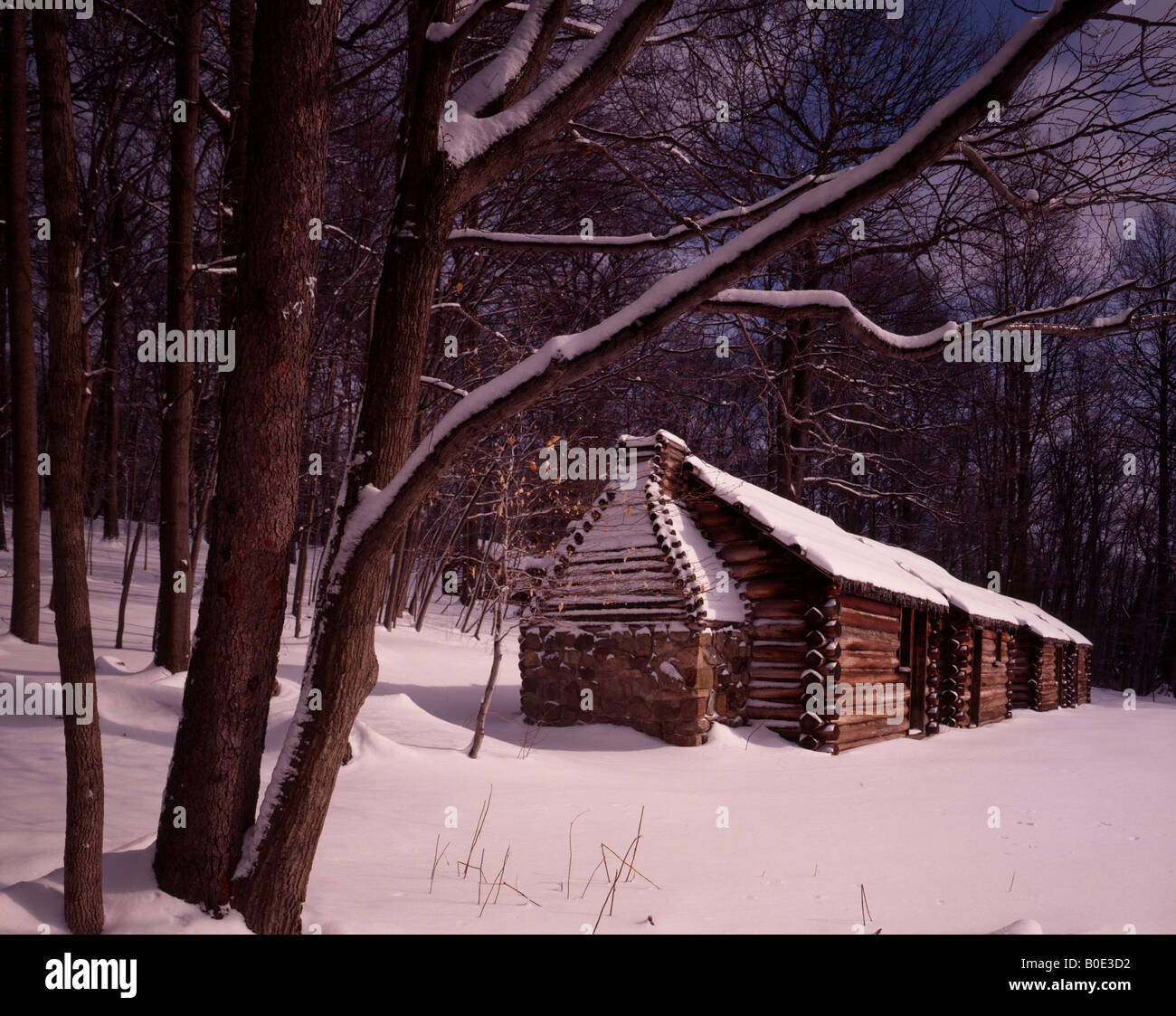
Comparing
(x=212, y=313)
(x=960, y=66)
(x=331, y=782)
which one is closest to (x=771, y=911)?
(x=331, y=782)

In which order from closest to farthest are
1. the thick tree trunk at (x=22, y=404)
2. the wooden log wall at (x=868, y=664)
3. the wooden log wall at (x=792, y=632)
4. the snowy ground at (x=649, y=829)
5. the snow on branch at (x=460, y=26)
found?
the snow on branch at (x=460, y=26), the snowy ground at (x=649, y=829), the thick tree trunk at (x=22, y=404), the wooden log wall at (x=792, y=632), the wooden log wall at (x=868, y=664)

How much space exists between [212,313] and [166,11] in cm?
1459

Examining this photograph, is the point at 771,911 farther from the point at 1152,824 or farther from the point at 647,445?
the point at 647,445

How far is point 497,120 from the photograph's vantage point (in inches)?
138

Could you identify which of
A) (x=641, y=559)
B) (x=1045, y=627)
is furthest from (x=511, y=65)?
(x=1045, y=627)

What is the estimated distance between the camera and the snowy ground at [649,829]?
14.2 feet

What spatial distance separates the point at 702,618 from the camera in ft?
37.8

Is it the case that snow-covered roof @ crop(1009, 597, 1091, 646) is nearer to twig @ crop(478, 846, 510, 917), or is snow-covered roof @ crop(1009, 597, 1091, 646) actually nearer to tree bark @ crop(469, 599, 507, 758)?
tree bark @ crop(469, 599, 507, 758)

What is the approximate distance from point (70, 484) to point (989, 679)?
21.2 m

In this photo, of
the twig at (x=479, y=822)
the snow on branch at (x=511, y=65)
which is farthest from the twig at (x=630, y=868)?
the snow on branch at (x=511, y=65)

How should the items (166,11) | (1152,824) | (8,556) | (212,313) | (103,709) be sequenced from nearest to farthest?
1. (1152,824)
2. (103,709)
3. (166,11)
4. (8,556)
5. (212,313)

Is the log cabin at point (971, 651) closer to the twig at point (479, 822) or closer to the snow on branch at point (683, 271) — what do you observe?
the twig at point (479, 822)

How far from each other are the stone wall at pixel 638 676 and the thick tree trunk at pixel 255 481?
848 cm

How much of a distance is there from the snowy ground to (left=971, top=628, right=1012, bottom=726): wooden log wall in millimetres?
6467
